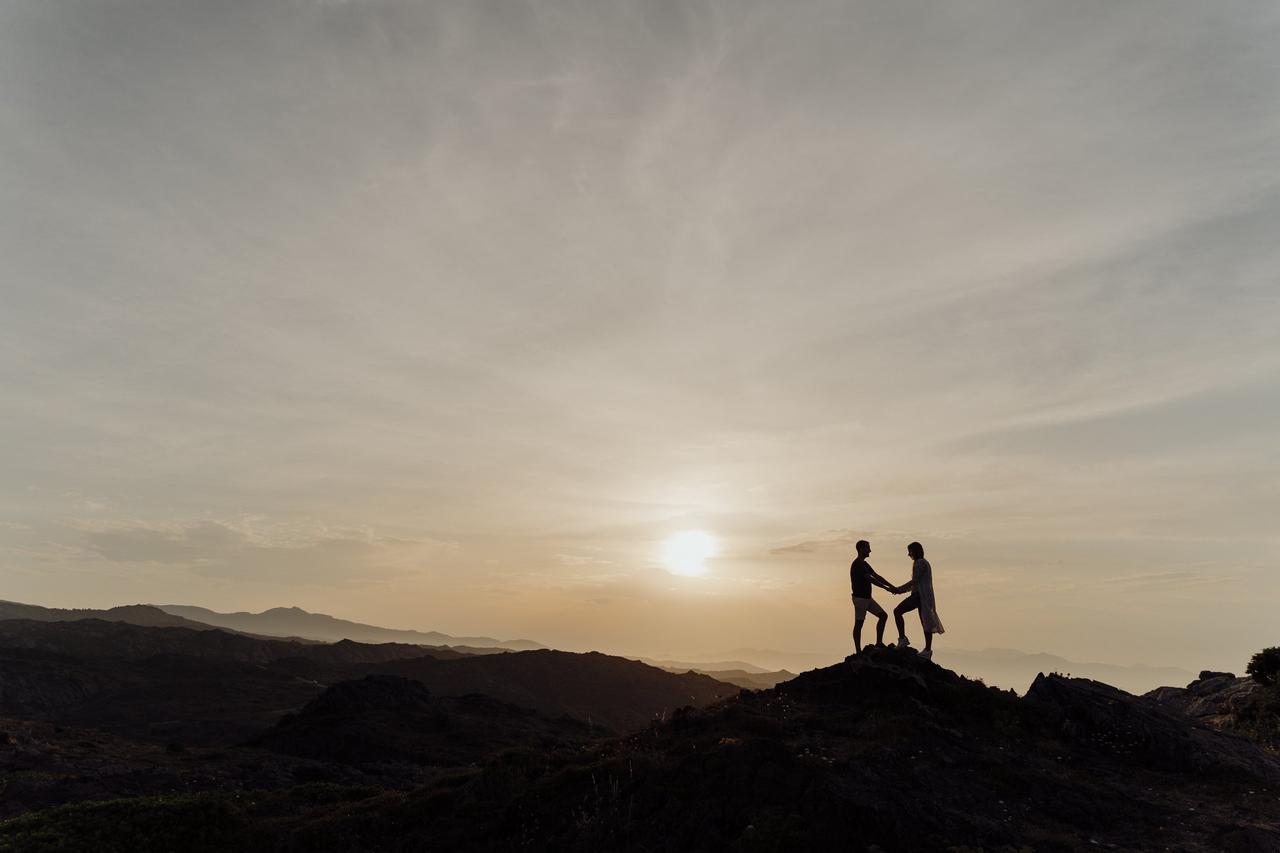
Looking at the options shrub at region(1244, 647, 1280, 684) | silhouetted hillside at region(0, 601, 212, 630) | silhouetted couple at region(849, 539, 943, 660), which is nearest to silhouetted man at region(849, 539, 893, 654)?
silhouetted couple at region(849, 539, 943, 660)

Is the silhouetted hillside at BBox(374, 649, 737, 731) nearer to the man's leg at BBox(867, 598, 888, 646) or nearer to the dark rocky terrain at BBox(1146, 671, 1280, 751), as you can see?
the dark rocky terrain at BBox(1146, 671, 1280, 751)

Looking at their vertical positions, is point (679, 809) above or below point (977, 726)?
below

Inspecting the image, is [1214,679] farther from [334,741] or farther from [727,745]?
[334,741]

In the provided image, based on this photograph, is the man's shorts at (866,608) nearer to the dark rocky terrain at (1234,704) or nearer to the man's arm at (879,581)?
the man's arm at (879,581)

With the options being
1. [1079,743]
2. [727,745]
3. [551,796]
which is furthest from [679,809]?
[1079,743]

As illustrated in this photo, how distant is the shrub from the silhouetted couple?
46.2ft

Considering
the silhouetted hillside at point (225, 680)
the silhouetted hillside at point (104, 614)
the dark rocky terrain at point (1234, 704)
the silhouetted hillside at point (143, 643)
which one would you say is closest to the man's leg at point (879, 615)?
the dark rocky terrain at point (1234, 704)

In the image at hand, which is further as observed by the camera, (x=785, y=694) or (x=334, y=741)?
(x=334, y=741)

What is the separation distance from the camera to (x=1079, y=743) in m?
17.6

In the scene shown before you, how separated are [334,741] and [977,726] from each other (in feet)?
132

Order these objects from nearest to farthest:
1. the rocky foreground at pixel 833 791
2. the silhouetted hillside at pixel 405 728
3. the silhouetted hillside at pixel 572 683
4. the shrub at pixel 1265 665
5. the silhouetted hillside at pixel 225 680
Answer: the rocky foreground at pixel 833 791 < the shrub at pixel 1265 665 < the silhouetted hillside at pixel 405 728 < the silhouetted hillside at pixel 225 680 < the silhouetted hillside at pixel 572 683

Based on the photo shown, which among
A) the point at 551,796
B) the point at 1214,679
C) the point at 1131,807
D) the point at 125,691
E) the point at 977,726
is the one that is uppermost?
A: the point at 1214,679

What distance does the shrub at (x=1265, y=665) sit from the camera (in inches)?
972

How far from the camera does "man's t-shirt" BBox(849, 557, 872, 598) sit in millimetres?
20422
